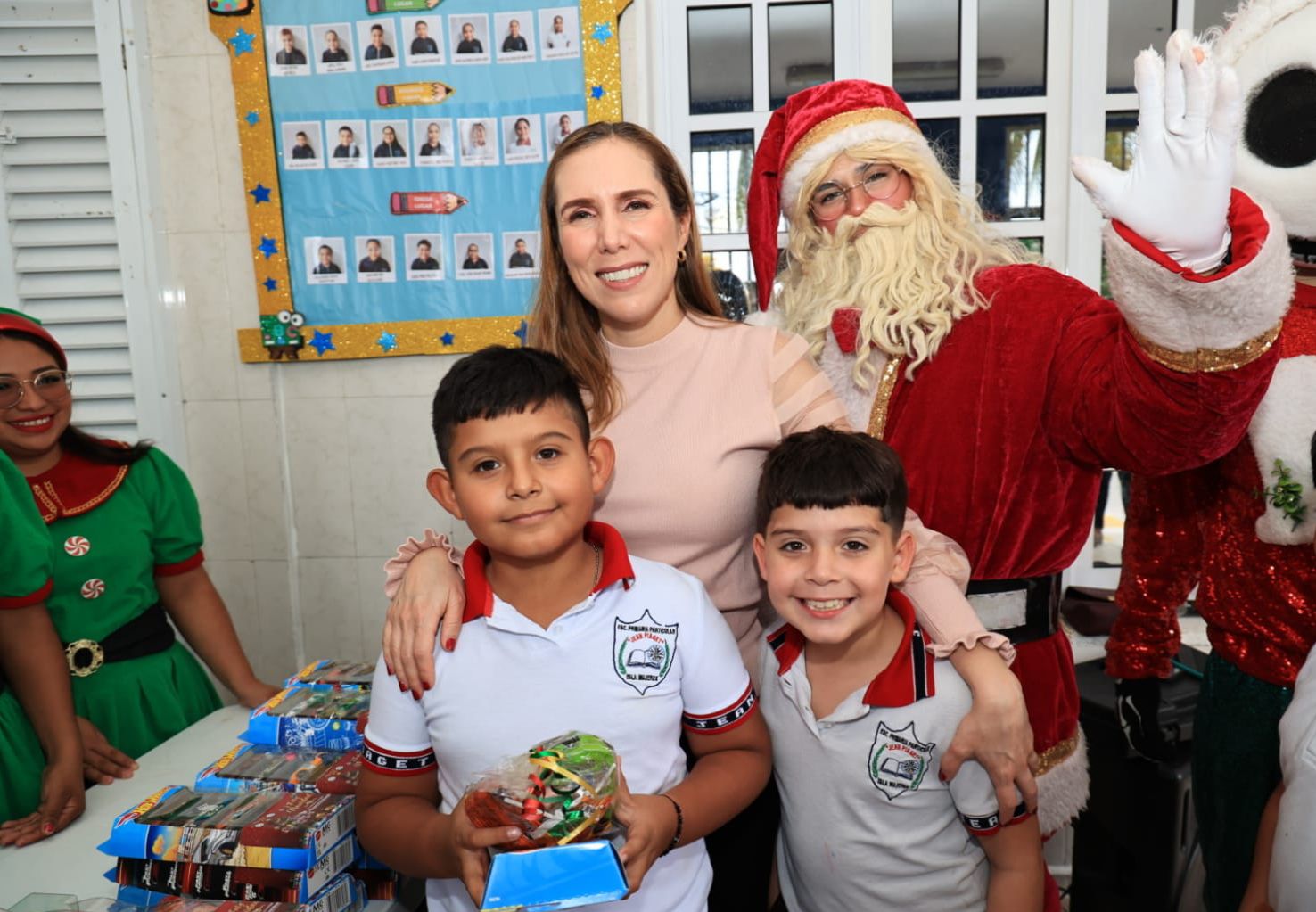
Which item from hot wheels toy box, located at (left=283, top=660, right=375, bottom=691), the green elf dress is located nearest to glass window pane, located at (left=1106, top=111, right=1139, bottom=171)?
hot wheels toy box, located at (left=283, top=660, right=375, bottom=691)

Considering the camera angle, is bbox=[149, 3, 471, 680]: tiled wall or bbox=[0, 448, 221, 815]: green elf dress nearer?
A: bbox=[0, 448, 221, 815]: green elf dress

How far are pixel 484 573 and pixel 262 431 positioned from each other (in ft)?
7.02

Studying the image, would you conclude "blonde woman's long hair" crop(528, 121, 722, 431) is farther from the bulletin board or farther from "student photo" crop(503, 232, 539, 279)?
"student photo" crop(503, 232, 539, 279)

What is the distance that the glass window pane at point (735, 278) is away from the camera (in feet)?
9.23

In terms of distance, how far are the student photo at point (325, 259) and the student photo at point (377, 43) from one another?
0.56 metres

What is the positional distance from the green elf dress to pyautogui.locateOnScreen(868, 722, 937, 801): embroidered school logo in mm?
1615

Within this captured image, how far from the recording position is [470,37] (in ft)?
8.85

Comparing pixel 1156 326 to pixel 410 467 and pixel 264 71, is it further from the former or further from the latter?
pixel 264 71

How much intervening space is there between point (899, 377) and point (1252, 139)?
25.1 inches

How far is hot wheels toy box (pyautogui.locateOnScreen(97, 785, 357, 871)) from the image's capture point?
1094mm

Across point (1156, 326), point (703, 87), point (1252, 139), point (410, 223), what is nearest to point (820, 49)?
point (703, 87)

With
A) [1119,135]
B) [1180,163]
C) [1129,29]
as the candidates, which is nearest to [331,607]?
[1180,163]

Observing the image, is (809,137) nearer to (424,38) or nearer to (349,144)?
(424,38)

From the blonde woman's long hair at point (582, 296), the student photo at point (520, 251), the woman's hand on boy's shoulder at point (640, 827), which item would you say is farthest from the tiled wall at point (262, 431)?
the woman's hand on boy's shoulder at point (640, 827)
